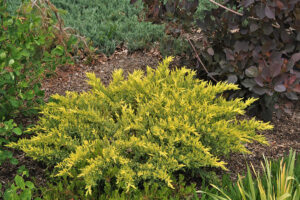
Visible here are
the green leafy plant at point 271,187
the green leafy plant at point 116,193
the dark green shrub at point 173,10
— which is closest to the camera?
the green leafy plant at point 271,187

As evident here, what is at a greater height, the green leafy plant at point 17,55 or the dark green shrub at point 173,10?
the dark green shrub at point 173,10

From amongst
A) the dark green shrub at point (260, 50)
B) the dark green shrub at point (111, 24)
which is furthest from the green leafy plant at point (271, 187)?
the dark green shrub at point (111, 24)

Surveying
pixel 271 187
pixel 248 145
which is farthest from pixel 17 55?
pixel 248 145

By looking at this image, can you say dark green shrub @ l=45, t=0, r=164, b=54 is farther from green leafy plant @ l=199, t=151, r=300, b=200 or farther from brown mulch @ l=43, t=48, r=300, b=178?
green leafy plant @ l=199, t=151, r=300, b=200

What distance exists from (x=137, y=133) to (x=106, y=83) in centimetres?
139

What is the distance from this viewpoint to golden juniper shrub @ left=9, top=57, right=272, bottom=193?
2.43 m

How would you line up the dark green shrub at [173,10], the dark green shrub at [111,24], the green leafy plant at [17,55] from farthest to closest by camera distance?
the dark green shrub at [111,24], the dark green shrub at [173,10], the green leafy plant at [17,55]

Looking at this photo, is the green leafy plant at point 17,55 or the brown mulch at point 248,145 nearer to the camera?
the green leafy plant at point 17,55

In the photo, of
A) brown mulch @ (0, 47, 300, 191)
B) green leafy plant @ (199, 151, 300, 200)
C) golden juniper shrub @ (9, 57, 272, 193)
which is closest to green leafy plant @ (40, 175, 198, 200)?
golden juniper shrub @ (9, 57, 272, 193)

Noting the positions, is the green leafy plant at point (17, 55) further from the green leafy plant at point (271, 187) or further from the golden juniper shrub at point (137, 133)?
the green leafy plant at point (271, 187)

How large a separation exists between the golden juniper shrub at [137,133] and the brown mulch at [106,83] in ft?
1.17

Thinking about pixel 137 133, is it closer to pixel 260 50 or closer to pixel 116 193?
pixel 116 193

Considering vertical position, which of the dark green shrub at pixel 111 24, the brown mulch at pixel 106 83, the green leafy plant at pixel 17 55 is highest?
the green leafy plant at pixel 17 55

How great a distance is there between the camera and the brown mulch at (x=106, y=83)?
9.51ft
